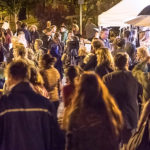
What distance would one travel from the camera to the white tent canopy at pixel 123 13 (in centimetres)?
1284

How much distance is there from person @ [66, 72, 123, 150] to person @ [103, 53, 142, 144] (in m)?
1.92

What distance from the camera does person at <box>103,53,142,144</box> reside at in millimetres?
5906

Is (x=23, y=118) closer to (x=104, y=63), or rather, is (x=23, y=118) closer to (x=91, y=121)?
(x=91, y=121)

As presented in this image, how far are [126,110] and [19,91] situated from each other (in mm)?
2399

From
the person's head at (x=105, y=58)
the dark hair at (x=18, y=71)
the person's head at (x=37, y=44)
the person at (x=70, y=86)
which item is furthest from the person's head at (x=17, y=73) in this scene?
the person's head at (x=37, y=44)

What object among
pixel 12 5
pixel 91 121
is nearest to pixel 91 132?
pixel 91 121

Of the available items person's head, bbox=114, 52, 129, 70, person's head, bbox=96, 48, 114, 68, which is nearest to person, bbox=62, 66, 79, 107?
person's head, bbox=114, 52, 129, 70

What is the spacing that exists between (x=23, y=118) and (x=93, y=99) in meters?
0.74

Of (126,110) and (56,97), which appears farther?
(56,97)

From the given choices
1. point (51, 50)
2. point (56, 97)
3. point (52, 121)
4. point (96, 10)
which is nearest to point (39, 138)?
point (52, 121)

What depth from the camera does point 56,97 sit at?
6.96 meters

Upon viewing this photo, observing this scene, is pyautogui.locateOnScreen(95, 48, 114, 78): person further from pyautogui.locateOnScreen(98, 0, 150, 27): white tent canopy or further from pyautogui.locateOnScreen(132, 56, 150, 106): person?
pyautogui.locateOnScreen(98, 0, 150, 27): white tent canopy

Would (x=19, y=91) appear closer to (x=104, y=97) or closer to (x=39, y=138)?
(x=39, y=138)

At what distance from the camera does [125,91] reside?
19.4ft
